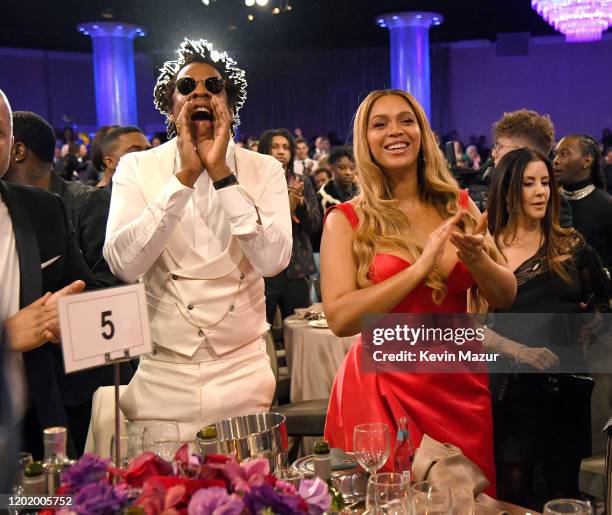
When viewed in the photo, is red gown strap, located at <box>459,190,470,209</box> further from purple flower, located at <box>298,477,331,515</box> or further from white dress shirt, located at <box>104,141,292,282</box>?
purple flower, located at <box>298,477,331,515</box>

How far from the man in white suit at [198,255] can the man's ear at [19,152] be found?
1.53 meters

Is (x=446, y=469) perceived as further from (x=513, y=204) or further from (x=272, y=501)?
(x=513, y=204)

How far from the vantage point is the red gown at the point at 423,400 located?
1.84 m

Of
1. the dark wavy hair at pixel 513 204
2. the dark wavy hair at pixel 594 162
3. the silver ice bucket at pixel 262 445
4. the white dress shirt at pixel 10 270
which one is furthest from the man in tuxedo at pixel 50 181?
the dark wavy hair at pixel 594 162

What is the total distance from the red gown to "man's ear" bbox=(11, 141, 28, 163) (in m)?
1.96

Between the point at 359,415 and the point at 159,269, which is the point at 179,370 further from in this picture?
the point at 359,415

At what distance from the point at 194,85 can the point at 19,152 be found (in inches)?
64.9

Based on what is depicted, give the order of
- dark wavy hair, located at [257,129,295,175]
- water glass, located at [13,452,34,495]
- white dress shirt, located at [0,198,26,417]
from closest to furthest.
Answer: water glass, located at [13,452,34,495], white dress shirt, located at [0,198,26,417], dark wavy hair, located at [257,129,295,175]

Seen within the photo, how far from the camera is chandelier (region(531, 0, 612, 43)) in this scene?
824 centimetres

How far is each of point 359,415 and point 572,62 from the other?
1556 cm

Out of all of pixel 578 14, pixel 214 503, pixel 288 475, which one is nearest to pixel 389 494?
pixel 288 475

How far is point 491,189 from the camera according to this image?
2.83 metres

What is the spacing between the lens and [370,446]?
54.7 inches

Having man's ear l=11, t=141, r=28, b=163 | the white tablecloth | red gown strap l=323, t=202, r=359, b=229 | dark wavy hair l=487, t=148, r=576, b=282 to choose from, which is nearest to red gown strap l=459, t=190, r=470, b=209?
red gown strap l=323, t=202, r=359, b=229
